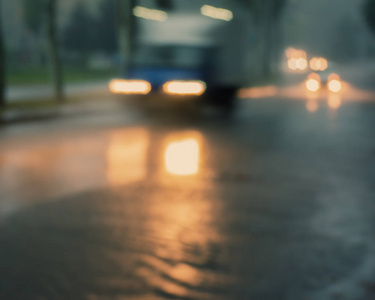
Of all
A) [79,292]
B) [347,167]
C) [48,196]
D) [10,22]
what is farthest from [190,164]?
[10,22]

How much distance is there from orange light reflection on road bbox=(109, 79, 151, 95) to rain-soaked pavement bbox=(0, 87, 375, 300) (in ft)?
19.3

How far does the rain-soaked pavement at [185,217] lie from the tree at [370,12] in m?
83.9

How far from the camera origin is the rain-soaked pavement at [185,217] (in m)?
5.29

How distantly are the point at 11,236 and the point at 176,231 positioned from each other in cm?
154

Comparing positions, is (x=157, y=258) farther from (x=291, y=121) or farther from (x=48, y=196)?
(x=291, y=121)

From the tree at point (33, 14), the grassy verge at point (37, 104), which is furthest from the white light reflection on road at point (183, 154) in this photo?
the tree at point (33, 14)

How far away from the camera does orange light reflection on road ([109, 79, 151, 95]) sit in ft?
70.7

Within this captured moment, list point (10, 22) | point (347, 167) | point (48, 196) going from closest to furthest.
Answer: point (48, 196) < point (347, 167) < point (10, 22)

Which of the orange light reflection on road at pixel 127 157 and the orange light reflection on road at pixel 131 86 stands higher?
the orange light reflection on road at pixel 131 86

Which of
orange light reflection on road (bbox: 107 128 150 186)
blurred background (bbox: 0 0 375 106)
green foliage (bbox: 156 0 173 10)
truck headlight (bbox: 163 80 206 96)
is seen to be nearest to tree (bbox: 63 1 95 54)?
blurred background (bbox: 0 0 375 106)

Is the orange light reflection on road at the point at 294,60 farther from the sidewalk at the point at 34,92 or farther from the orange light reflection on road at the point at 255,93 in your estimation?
the sidewalk at the point at 34,92

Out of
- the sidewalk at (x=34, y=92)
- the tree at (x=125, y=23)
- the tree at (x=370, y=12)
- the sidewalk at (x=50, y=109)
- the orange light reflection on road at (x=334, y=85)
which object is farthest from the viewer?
the tree at (x=370, y=12)

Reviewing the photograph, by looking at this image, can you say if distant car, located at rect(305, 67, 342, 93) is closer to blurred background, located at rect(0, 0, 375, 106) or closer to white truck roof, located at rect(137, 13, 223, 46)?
blurred background, located at rect(0, 0, 375, 106)

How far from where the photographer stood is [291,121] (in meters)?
20.6
